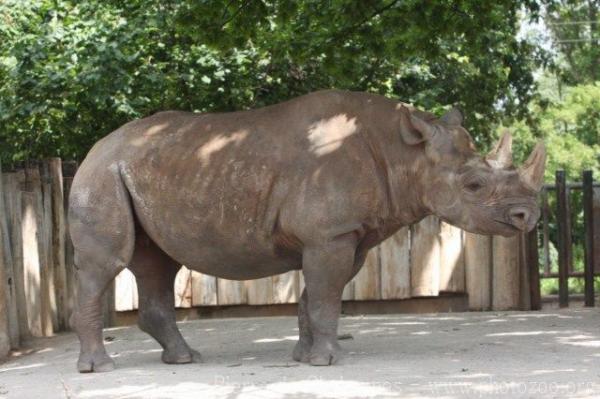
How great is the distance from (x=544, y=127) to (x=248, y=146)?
19.0m

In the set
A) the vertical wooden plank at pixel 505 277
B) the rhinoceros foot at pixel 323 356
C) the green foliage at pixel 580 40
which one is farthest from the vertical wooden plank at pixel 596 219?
the green foliage at pixel 580 40

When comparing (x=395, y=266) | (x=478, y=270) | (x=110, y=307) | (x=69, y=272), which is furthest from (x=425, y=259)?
(x=69, y=272)

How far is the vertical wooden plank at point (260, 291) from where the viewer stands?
526 inches

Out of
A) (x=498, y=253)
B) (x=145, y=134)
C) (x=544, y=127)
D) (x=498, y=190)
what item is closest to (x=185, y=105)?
(x=498, y=253)

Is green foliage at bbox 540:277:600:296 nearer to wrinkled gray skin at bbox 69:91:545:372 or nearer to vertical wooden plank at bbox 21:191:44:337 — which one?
vertical wooden plank at bbox 21:191:44:337

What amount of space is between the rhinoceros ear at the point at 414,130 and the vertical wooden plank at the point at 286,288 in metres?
4.58

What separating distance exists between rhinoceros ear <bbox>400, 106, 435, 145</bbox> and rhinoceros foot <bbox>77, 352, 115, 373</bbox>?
2.89 metres

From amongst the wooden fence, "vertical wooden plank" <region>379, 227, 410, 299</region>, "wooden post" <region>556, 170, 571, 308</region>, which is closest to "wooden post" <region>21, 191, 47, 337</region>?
the wooden fence

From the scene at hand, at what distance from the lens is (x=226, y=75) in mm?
15328

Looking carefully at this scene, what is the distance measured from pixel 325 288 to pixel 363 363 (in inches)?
24.8

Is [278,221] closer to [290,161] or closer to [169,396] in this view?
[290,161]

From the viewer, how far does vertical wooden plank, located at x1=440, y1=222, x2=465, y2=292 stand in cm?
1342

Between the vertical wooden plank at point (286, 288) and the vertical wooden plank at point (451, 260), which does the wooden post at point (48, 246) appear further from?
the vertical wooden plank at point (451, 260)

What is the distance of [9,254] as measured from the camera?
1108cm
